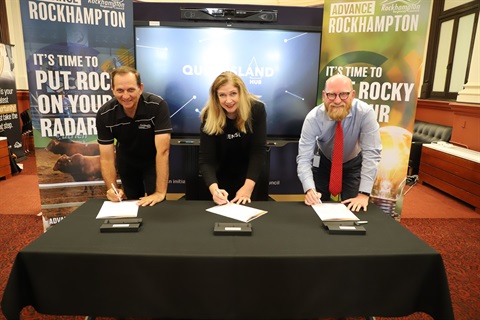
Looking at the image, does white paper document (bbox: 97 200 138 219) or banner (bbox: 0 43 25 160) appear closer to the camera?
white paper document (bbox: 97 200 138 219)

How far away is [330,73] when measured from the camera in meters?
3.27

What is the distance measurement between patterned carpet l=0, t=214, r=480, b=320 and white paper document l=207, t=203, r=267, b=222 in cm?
103

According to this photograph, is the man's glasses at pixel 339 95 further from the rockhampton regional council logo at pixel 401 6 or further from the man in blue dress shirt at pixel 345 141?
the rockhampton regional council logo at pixel 401 6

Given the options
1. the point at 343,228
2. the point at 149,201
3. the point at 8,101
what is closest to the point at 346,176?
the point at 343,228

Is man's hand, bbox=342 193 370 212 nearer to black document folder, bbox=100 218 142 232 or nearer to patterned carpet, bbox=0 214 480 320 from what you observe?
patterned carpet, bbox=0 214 480 320

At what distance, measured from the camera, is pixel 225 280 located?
4.10ft

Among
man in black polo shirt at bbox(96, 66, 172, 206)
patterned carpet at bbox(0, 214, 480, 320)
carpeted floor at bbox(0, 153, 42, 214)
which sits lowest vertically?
carpeted floor at bbox(0, 153, 42, 214)

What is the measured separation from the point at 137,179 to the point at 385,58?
2.38 meters

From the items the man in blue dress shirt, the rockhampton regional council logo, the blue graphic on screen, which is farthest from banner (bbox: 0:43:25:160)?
the rockhampton regional council logo

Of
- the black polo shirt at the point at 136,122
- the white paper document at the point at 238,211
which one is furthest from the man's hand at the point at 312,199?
the black polo shirt at the point at 136,122

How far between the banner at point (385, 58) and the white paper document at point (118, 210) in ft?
7.37

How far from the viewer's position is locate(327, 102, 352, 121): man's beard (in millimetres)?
1998

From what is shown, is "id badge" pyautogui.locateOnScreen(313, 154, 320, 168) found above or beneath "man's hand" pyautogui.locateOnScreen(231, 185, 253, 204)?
above

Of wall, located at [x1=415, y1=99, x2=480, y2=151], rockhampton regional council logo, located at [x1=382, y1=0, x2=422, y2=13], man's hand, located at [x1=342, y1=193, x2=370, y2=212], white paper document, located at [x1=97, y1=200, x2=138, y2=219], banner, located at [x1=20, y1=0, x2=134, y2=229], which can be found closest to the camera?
white paper document, located at [x1=97, y1=200, x2=138, y2=219]
